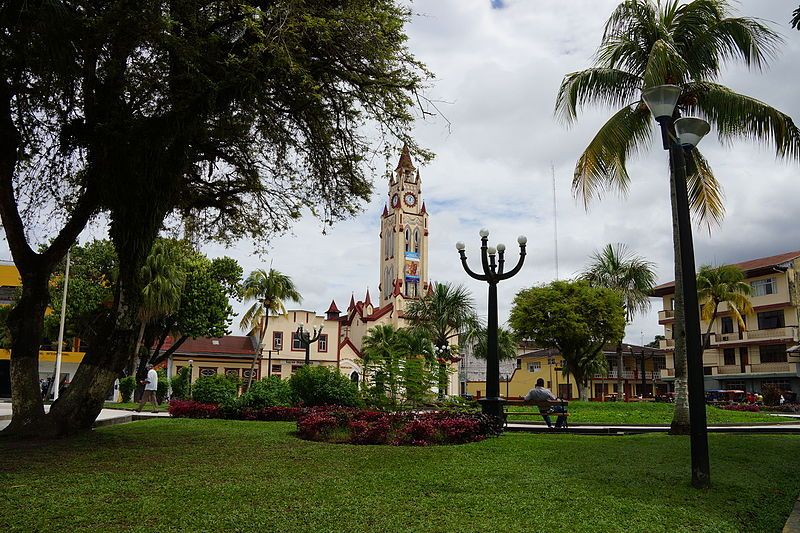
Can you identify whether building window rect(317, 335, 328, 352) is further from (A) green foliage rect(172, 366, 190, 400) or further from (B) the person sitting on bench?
(B) the person sitting on bench

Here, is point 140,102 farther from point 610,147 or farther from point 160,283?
point 160,283

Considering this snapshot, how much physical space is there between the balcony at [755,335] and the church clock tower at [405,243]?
35.5 meters

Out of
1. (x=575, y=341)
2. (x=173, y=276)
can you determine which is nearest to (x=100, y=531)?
(x=173, y=276)

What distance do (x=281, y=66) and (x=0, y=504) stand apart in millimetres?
6955

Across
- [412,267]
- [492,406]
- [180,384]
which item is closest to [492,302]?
[492,406]

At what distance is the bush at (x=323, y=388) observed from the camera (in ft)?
63.6

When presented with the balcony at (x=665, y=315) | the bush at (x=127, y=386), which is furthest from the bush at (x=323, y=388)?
the balcony at (x=665, y=315)

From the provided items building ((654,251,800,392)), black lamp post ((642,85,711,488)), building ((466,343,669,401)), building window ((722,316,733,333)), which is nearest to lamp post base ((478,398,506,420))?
black lamp post ((642,85,711,488))

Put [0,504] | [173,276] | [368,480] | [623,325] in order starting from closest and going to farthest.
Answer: [0,504]
[368,480]
[173,276]
[623,325]

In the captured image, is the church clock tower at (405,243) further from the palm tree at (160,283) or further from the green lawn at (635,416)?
the green lawn at (635,416)

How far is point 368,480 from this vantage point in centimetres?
760

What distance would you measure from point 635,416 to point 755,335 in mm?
31772

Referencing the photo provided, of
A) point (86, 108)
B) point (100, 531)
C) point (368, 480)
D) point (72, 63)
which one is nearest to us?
point (100, 531)

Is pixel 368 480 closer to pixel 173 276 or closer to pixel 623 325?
pixel 173 276
